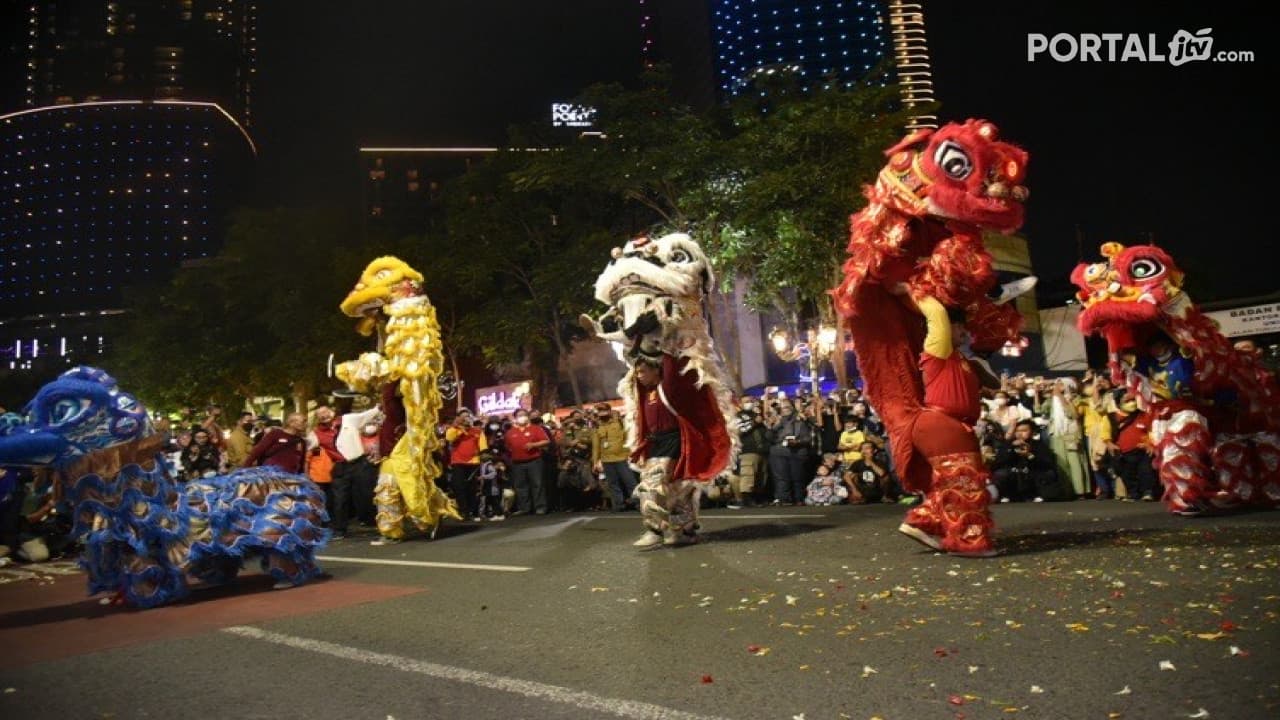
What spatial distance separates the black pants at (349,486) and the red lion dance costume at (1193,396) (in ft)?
25.8

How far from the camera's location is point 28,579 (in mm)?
7617

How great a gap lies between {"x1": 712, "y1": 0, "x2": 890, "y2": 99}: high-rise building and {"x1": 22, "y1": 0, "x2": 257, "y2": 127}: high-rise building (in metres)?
40.3

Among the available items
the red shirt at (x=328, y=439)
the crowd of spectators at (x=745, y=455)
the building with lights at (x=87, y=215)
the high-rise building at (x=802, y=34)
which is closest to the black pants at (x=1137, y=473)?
the crowd of spectators at (x=745, y=455)

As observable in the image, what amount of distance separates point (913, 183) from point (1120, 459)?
5857 mm

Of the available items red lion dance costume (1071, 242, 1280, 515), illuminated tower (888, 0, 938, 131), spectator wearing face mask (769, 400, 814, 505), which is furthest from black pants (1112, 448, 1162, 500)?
illuminated tower (888, 0, 938, 131)

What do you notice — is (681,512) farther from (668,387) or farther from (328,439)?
(328,439)

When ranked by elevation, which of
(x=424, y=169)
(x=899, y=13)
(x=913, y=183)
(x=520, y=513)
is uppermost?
(x=899, y=13)

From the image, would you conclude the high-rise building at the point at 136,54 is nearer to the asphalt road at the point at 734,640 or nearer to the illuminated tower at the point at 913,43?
the illuminated tower at the point at 913,43

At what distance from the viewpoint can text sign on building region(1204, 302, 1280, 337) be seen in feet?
61.4

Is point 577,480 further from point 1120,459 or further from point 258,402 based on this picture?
point 258,402

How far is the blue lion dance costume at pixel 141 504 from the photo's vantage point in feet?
15.7

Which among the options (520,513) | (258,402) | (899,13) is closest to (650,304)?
(520,513)

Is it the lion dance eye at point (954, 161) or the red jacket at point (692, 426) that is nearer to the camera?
the lion dance eye at point (954, 161)

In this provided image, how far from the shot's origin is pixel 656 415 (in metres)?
6.68
